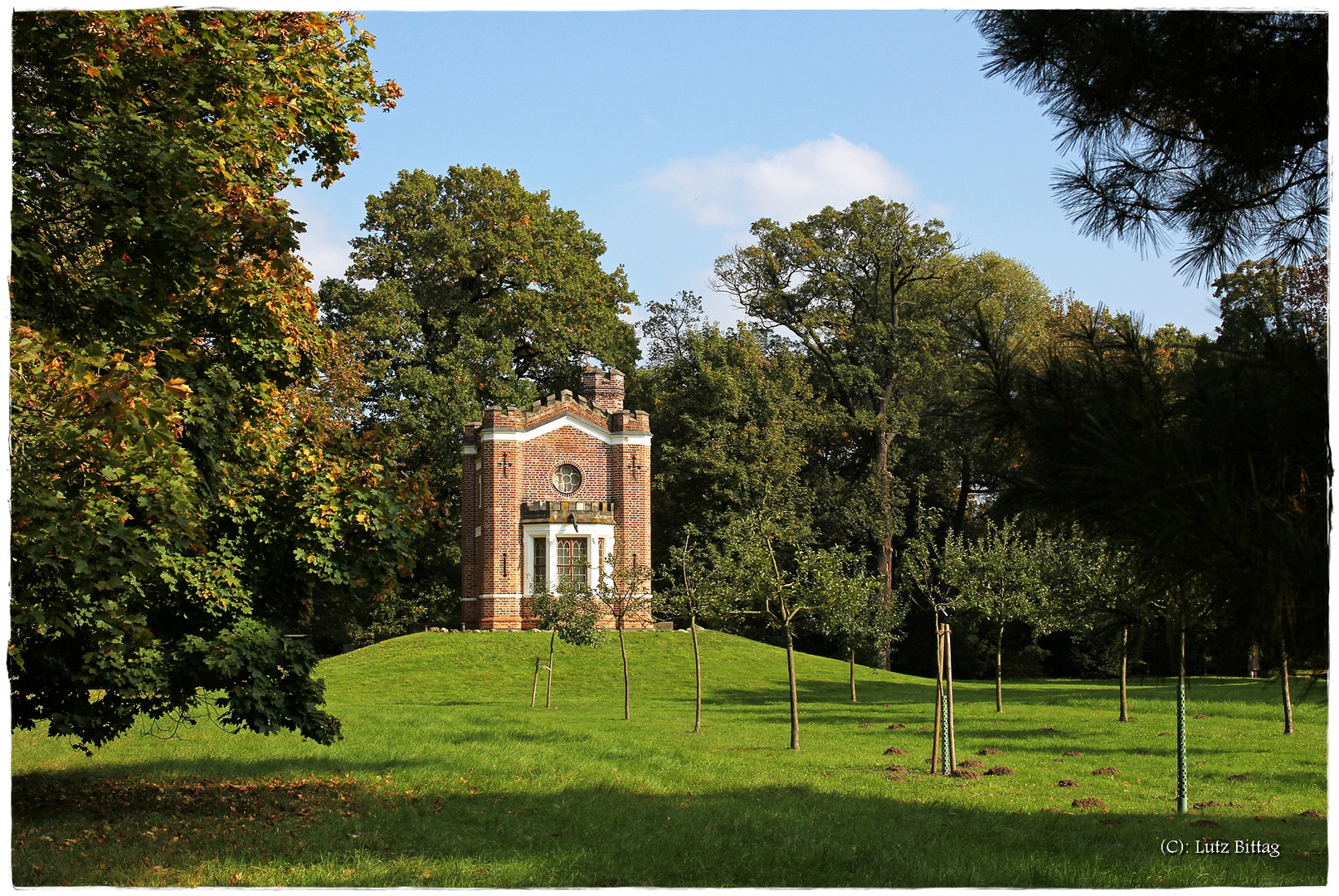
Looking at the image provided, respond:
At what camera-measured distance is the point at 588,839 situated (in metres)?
8.62

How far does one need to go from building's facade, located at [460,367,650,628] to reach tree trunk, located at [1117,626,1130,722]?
55.1ft

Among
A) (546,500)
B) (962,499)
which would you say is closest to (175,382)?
(546,500)

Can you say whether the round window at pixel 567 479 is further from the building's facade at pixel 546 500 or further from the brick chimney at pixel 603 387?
the brick chimney at pixel 603 387

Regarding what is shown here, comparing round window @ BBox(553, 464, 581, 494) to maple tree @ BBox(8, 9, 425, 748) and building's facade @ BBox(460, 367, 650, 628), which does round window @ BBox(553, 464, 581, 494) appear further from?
maple tree @ BBox(8, 9, 425, 748)

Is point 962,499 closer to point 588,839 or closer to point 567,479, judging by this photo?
point 567,479

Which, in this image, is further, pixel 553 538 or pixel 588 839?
pixel 553 538

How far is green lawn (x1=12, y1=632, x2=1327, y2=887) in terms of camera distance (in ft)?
24.5

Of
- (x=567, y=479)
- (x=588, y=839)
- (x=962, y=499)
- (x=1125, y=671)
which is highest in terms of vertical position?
(x=567, y=479)

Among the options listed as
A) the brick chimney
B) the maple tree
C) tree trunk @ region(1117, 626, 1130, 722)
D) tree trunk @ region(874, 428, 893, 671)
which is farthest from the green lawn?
tree trunk @ region(874, 428, 893, 671)

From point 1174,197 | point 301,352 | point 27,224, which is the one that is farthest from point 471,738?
point 1174,197

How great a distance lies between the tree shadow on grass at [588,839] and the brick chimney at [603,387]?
27349 millimetres

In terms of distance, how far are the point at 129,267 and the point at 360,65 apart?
3648 millimetres

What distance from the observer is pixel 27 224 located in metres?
6.40

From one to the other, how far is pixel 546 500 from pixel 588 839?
2814 centimetres
